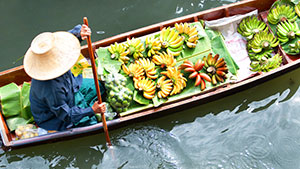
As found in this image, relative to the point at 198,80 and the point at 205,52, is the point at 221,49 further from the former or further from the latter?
the point at 198,80

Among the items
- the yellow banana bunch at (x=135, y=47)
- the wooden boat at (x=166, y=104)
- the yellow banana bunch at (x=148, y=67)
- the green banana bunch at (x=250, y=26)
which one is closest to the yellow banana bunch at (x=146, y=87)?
the yellow banana bunch at (x=148, y=67)

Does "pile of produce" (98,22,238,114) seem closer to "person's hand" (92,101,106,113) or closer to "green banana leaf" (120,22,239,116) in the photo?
"green banana leaf" (120,22,239,116)

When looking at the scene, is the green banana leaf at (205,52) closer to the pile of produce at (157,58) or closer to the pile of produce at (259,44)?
the pile of produce at (157,58)

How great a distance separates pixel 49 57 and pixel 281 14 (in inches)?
147

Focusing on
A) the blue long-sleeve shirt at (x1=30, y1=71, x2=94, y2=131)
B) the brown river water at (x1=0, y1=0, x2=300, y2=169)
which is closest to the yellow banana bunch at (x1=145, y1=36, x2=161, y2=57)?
the brown river water at (x1=0, y1=0, x2=300, y2=169)

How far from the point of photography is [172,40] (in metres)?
4.45

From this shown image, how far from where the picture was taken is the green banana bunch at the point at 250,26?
15.5 ft

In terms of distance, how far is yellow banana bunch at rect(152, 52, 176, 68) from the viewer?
4.28 m

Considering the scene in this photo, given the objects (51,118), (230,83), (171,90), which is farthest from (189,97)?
(51,118)

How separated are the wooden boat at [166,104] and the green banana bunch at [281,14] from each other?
0.27m

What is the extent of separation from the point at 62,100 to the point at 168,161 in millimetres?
1848

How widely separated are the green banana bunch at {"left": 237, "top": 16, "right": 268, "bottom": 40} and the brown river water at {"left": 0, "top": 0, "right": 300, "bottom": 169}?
890mm

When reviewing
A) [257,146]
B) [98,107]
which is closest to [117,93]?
[98,107]

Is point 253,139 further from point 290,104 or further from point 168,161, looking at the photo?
point 168,161
